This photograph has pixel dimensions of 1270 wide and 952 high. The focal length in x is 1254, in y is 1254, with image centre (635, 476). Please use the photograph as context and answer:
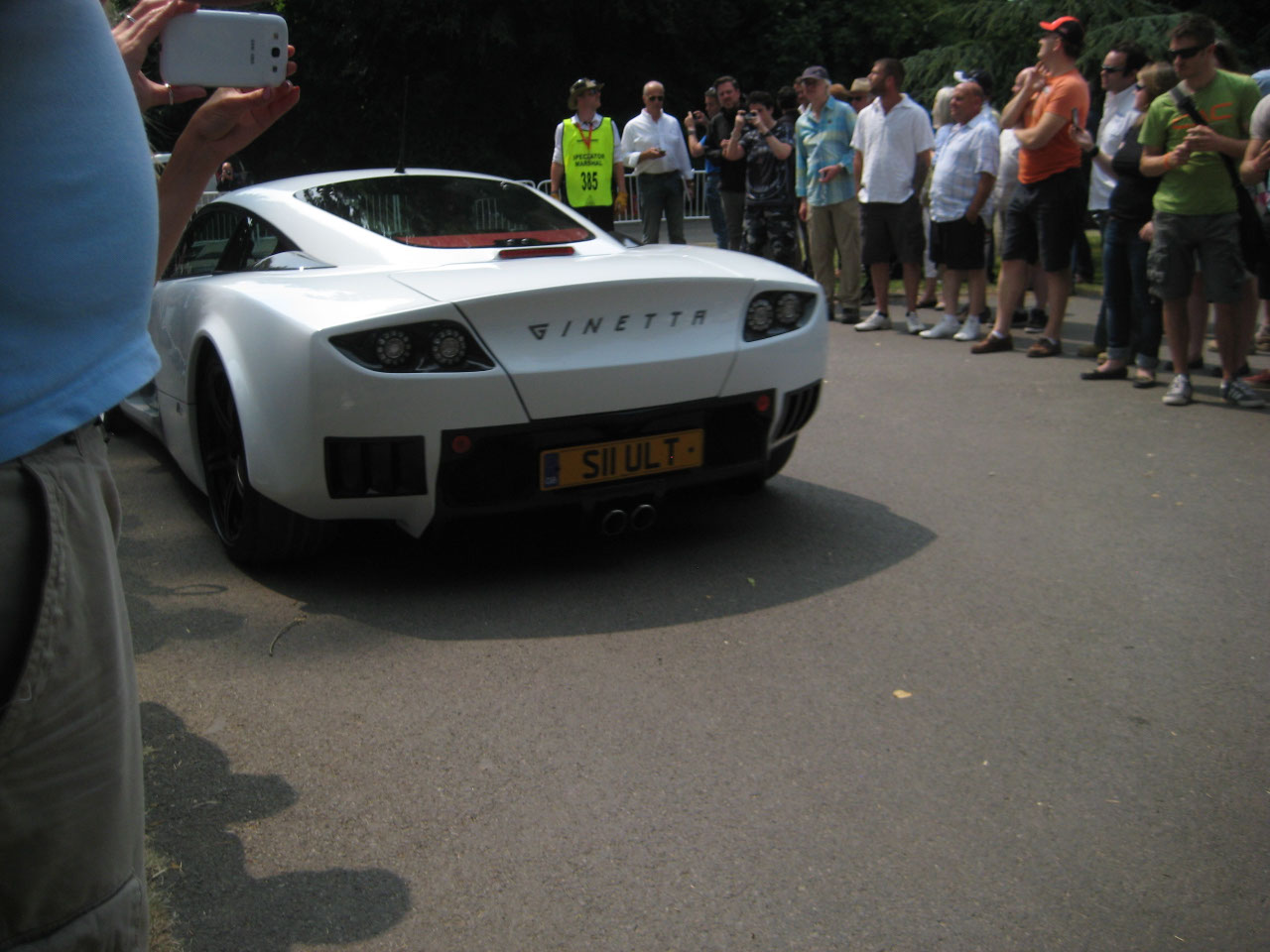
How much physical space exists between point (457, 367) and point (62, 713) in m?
2.56

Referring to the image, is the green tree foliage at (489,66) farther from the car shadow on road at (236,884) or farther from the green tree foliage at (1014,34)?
the car shadow on road at (236,884)

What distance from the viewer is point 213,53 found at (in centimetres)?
188

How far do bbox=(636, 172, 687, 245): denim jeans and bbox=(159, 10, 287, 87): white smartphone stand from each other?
9.84 meters

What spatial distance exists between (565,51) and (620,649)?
27.9 metres

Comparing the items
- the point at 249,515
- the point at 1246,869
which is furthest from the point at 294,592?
the point at 1246,869

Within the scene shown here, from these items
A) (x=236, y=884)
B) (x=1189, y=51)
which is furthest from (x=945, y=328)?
(x=236, y=884)

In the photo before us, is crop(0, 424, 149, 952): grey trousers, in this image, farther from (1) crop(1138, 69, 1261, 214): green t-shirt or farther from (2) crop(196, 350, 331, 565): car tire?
(1) crop(1138, 69, 1261, 214): green t-shirt

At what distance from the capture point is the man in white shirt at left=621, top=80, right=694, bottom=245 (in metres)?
11.5

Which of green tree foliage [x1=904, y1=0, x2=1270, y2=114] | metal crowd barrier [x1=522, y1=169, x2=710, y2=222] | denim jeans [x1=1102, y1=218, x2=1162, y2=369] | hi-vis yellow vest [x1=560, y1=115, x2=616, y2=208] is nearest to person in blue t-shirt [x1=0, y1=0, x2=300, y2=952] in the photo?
denim jeans [x1=1102, y1=218, x2=1162, y2=369]

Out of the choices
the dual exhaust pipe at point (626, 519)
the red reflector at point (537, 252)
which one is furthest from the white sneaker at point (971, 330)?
the dual exhaust pipe at point (626, 519)

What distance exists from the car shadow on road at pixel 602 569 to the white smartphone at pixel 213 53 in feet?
6.80

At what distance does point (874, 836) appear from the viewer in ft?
8.38

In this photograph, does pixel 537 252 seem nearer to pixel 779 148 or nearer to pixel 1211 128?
pixel 1211 128

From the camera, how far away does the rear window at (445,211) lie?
4505 mm
